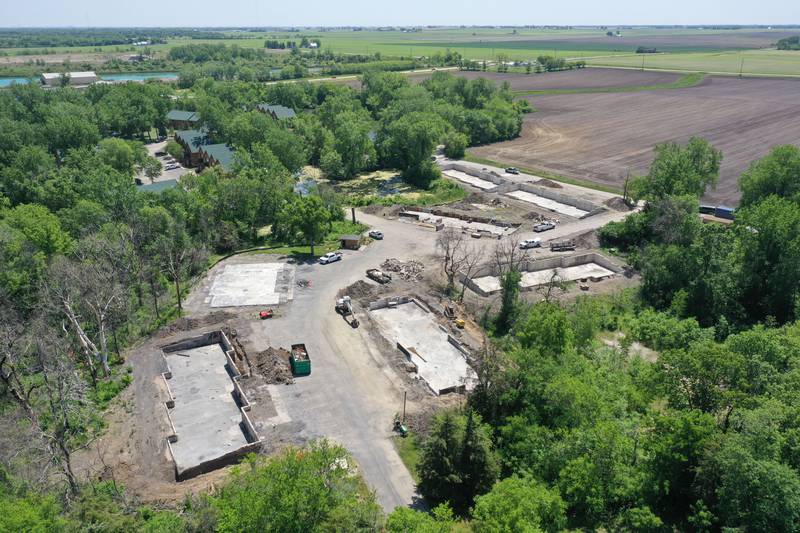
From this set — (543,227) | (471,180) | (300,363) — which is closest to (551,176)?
(471,180)

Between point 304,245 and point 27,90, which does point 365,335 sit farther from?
point 27,90

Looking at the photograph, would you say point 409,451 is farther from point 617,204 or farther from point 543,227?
point 617,204

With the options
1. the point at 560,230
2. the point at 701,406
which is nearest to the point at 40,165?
the point at 560,230

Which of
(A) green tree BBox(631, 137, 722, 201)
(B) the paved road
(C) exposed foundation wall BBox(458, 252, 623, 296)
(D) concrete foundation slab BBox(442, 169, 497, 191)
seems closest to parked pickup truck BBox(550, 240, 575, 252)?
(C) exposed foundation wall BBox(458, 252, 623, 296)

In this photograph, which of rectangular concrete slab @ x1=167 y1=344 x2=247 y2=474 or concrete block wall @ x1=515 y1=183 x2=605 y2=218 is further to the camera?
concrete block wall @ x1=515 y1=183 x2=605 y2=218

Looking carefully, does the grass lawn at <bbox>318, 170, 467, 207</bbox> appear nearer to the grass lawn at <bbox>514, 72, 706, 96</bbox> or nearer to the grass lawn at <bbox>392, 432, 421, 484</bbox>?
the grass lawn at <bbox>392, 432, 421, 484</bbox>
